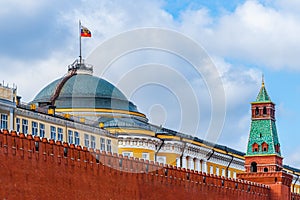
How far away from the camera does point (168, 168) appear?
56.6 meters

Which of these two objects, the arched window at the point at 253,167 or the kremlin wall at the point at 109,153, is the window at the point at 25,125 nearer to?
the kremlin wall at the point at 109,153

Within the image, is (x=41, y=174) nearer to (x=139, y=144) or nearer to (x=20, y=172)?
(x=20, y=172)

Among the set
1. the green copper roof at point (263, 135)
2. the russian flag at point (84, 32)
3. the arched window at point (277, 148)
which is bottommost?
the arched window at point (277, 148)

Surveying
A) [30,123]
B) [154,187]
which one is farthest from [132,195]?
[30,123]

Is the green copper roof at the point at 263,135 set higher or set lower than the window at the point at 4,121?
higher

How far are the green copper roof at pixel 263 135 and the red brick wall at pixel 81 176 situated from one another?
11173mm

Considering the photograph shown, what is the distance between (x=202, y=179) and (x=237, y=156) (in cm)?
2751

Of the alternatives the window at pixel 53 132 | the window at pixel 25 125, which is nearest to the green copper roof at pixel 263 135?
the window at pixel 53 132

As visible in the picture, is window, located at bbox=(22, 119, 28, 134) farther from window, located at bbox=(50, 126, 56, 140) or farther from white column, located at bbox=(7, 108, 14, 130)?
window, located at bbox=(50, 126, 56, 140)

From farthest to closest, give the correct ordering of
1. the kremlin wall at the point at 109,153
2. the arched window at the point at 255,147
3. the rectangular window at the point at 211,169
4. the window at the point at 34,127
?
the rectangular window at the point at 211,169, the arched window at the point at 255,147, the window at the point at 34,127, the kremlin wall at the point at 109,153

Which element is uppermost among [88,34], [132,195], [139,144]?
[88,34]

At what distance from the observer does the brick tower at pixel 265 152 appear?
72438 millimetres

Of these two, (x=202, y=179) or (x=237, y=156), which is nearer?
(x=202, y=179)

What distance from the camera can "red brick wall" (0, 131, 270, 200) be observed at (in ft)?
132
